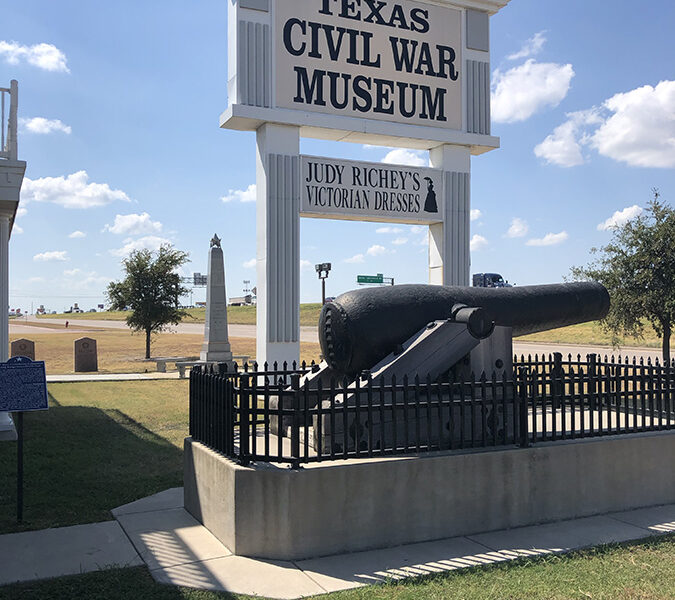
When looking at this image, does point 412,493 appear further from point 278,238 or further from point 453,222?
point 453,222

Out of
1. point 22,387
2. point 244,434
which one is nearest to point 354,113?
point 22,387

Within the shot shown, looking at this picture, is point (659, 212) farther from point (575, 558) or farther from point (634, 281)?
point (575, 558)

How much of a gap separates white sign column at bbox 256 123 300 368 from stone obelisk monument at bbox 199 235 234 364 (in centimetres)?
892

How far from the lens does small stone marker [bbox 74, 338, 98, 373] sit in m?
25.6

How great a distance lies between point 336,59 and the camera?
43.5ft

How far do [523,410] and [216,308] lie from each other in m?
16.5

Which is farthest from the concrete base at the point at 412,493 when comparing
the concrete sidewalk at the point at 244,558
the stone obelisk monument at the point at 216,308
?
the stone obelisk monument at the point at 216,308

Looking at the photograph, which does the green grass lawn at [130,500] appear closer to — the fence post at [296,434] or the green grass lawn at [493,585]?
the green grass lawn at [493,585]

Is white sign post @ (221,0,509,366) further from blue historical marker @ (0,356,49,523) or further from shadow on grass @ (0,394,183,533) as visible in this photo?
blue historical marker @ (0,356,49,523)

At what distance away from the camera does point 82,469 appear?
8398 mm

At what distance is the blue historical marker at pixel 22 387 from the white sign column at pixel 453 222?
9538 millimetres

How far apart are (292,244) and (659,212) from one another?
11.2 m

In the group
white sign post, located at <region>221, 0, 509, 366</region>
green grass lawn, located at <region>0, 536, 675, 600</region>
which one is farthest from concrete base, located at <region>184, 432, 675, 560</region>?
white sign post, located at <region>221, 0, 509, 366</region>

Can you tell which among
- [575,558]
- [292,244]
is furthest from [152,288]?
[575,558]
